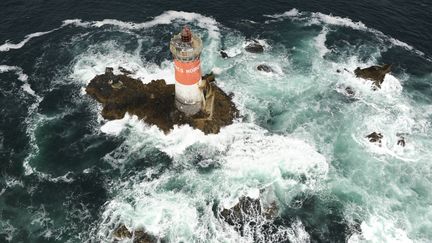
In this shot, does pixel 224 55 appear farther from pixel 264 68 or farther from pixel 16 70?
pixel 16 70

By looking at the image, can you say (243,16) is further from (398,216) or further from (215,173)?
(398,216)

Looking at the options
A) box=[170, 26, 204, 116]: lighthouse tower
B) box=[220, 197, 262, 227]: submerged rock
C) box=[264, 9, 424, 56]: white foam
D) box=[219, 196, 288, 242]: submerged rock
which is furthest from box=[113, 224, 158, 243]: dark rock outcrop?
box=[264, 9, 424, 56]: white foam

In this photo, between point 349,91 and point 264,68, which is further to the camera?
point 264,68

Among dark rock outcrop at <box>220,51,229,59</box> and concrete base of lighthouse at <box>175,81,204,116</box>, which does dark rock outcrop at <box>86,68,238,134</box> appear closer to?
concrete base of lighthouse at <box>175,81,204,116</box>

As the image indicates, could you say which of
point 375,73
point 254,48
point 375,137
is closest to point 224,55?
point 254,48

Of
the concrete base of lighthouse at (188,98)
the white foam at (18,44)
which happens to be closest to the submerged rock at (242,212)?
the concrete base of lighthouse at (188,98)
